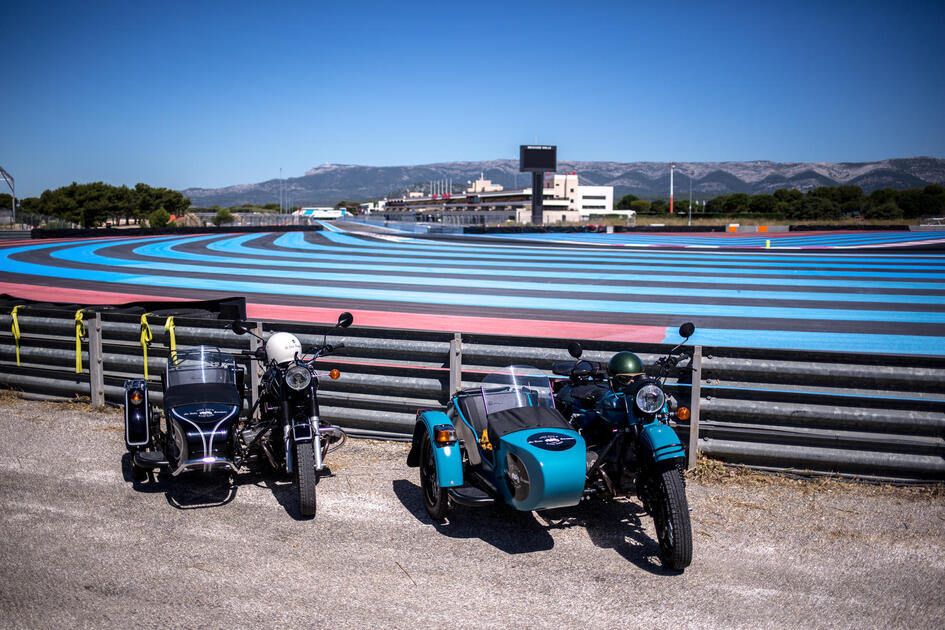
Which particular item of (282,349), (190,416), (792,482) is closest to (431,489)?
(282,349)

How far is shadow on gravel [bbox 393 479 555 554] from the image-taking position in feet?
15.5

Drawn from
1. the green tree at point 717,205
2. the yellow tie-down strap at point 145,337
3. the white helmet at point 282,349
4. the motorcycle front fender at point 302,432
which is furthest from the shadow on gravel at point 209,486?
the green tree at point 717,205

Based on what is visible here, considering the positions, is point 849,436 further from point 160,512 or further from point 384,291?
point 384,291

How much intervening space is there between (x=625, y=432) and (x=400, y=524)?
1.74 meters

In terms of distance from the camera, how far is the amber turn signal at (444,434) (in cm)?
497

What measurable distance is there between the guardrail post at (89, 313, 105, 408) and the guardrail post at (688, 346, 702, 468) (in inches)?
242

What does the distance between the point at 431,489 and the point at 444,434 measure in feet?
1.66

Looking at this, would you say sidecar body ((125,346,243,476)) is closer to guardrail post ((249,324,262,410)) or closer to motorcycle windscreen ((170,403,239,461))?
motorcycle windscreen ((170,403,239,461))

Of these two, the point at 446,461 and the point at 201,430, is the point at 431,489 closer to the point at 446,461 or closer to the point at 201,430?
the point at 446,461

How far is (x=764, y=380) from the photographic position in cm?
588

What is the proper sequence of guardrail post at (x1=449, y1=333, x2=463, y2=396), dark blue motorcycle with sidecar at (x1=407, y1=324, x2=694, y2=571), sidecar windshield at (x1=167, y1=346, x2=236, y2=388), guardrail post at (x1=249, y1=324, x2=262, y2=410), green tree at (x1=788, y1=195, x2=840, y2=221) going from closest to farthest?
1. dark blue motorcycle with sidecar at (x1=407, y1=324, x2=694, y2=571)
2. sidecar windshield at (x1=167, y1=346, x2=236, y2=388)
3. guardrail post at (x1=449, y1=333, x2=463, y2=396)
4. guardrail post at (x1=249, y1=324, x2=262, y2=410)
5. green tree at (x1=788, y1=195, x2=840, y2=221)

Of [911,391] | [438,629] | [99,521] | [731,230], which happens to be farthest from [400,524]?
[731,230]

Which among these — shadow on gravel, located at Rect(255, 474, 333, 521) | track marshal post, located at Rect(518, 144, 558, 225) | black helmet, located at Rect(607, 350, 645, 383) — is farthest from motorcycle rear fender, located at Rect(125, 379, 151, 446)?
track marshal post, located at Rect(518, 144, 558, 225)

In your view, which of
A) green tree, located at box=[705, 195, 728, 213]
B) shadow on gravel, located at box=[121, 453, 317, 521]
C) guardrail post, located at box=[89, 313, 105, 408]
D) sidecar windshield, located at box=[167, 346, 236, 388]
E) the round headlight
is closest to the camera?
the round headlight
